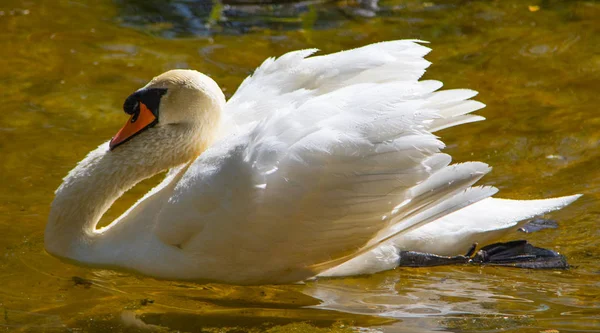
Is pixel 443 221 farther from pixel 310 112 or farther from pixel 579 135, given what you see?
pixel 579 135

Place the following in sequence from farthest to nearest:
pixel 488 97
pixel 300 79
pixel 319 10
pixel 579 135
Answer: pixel 319 10, pixel 488 97, pixel 579 135, pixel 300 79

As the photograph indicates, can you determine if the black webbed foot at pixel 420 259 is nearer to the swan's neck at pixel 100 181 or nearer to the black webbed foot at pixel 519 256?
the black webbed foot at pixel 519 256

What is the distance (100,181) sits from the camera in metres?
5.57

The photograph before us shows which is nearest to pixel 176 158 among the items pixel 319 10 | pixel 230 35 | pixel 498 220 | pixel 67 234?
pixel 67 234

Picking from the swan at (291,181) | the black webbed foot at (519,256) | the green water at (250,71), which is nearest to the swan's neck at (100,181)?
the swan at (291,181)

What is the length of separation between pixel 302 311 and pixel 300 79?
58.7 inches

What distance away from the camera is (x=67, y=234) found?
547cm

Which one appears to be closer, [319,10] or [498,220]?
[498,220]

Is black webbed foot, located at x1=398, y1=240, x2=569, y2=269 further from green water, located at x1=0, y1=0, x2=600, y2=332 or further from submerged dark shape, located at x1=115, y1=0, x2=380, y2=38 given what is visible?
submerged dark shape, located at x1=115, y1=0, x2=380, y2=38

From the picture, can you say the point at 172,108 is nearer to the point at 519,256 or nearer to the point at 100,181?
the point at 100,181

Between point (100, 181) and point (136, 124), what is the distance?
384 millimetres

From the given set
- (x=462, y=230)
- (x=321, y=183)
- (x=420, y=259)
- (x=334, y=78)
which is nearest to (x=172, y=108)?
(x=334, y=78)

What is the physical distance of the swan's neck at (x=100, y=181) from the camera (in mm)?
5473

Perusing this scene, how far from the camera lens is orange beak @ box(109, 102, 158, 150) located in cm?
554
